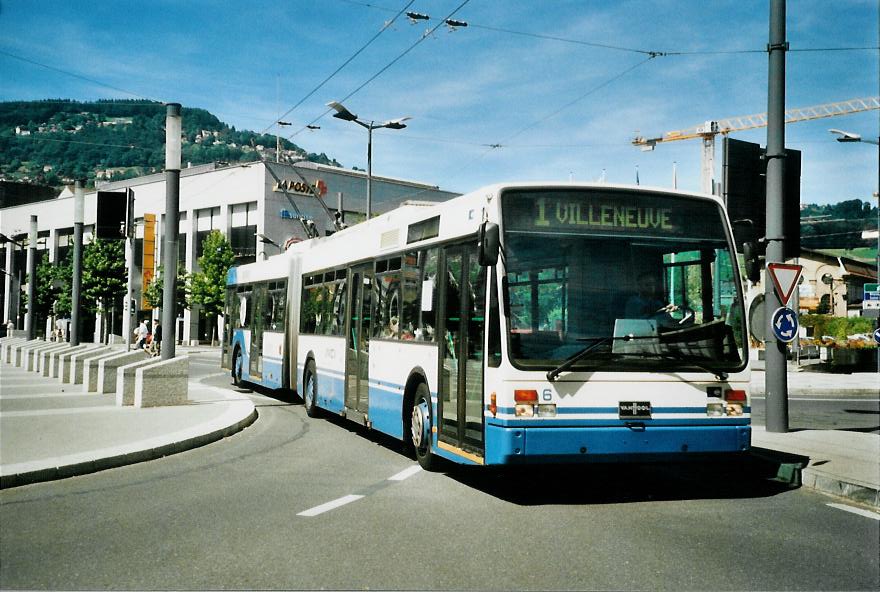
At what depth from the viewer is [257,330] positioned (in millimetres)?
20422

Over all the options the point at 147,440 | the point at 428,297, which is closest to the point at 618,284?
the point at 428,297

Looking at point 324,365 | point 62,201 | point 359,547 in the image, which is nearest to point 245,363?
point 324,365

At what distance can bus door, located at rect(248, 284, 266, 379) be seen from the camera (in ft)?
65.6

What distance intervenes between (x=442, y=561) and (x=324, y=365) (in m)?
9.22

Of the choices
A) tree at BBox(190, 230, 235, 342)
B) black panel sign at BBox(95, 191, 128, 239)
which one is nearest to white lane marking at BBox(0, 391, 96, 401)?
black panel sign at BBox(95, 191, 128, 239)

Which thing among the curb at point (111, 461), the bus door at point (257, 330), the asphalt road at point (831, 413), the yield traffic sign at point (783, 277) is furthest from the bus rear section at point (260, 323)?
the asphalt road at point (831, 413)

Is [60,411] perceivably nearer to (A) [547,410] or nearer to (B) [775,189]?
(A) [547,410]

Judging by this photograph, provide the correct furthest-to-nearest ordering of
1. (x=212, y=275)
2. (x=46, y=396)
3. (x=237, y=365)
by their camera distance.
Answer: (x=212, y=275) → (x=237, y=365) → (x=46, y=396)

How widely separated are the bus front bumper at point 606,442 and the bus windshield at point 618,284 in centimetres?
57

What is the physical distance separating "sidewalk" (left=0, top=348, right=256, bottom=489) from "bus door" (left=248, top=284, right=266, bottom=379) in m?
1.25

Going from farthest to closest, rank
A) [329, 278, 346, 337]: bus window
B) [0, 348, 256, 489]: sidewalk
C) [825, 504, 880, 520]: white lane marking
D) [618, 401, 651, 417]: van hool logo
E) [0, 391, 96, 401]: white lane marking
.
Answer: [0, 391, 96, 401]: white lane marking
[329, 278, 346, 337]: bus window
[0, 348, 256, 489]: sidewalk
[618, 401, 651, 417]: van hool logo
[825, 504, 880, 520]: white lane marking

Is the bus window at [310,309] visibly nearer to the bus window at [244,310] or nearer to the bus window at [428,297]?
the bus window at [244,310]

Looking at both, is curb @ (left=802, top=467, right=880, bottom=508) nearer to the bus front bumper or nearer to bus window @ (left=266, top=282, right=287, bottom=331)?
the bus front bumper

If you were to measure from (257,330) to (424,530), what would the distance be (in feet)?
46.8
